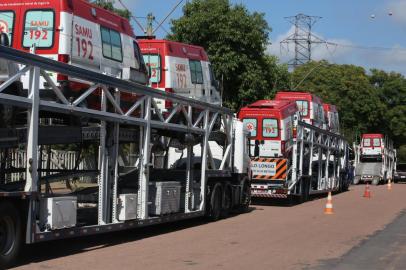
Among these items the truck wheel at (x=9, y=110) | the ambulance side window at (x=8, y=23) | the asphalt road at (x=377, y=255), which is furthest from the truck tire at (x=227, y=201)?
the truck wheel at (x=9, y=110)

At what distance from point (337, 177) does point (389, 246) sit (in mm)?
19627

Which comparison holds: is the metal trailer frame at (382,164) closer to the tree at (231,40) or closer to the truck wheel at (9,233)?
the tree at (231,40)

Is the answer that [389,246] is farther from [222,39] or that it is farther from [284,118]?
[222,39]

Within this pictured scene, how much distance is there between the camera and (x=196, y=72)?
17.7 m

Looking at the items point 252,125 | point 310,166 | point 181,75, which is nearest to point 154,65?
point 181,75

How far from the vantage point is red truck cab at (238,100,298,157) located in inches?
892

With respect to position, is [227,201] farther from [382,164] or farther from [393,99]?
[393,99]

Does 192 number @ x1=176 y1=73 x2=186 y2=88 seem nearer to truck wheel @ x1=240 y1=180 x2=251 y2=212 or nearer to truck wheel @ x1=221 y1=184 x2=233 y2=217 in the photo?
truck wheel @ x1=221 y1=184 x2=233 y2=217

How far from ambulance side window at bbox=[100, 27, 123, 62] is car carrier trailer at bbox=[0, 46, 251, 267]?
A: 118 centimetres

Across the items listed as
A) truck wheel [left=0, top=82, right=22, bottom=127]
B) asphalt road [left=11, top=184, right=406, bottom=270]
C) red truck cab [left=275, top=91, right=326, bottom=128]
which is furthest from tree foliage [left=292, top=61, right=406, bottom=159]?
truck wheel [left=0, top=82, right=22, bottom=127]

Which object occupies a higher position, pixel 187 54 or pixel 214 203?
pixel 187 54

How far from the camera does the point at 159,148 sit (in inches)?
632

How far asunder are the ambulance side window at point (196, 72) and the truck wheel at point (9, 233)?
9.12 m

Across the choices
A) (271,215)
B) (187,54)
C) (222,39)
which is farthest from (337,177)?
(187,54)
